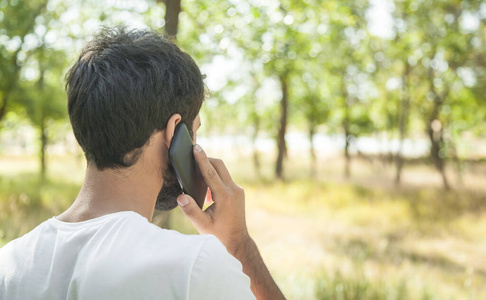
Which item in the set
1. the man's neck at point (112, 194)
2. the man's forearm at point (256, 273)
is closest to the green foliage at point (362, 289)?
the man's forearm at point (256, 273)

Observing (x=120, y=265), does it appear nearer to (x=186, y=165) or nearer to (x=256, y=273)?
(x=186, y=165)

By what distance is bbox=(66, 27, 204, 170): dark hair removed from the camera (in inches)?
46.7

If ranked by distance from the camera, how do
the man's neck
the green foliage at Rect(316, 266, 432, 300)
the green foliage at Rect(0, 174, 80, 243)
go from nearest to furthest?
the man's neck < the green foliage at Rect(316, 266, 432, 300) < the green foliage at Rect(0, 174, 80, 243)

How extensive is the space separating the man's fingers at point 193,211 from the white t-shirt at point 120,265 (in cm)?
26

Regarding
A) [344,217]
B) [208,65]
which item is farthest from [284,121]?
[208,65]

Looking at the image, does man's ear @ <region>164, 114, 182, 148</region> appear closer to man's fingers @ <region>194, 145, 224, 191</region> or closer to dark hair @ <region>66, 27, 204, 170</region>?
dark hair @ <region>66, 27, 204, 170</region>

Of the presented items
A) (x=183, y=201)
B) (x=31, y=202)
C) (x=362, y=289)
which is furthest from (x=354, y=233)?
(x=183, y=201)

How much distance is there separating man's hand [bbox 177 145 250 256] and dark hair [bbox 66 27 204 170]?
0.20m

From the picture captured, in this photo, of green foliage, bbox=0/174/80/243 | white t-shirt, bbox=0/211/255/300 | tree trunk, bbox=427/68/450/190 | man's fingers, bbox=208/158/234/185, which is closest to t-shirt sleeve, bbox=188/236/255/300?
white t-shirt, bbox=0/211/255/300

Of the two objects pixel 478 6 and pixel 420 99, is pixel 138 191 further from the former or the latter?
pixel 420 99

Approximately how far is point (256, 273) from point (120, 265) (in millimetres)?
596

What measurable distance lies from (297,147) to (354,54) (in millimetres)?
40727

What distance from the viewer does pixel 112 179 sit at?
1.22 metres

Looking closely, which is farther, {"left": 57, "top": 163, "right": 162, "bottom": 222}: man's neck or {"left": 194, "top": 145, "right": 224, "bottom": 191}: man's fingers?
{"left": 194, "top": 145, "right": 224, "bottom": 191}: man's fingers
